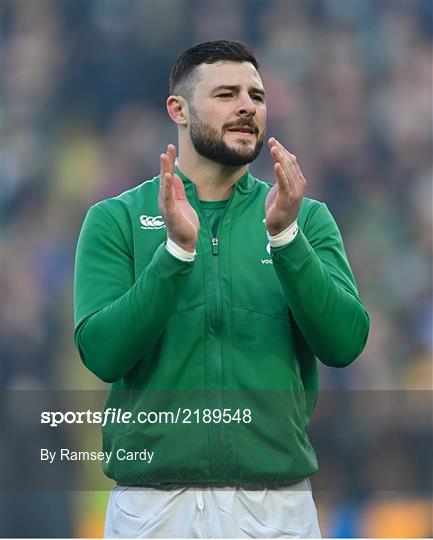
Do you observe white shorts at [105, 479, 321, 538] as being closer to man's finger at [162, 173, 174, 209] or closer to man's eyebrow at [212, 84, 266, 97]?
man's finger at [162, 173, 174, 209]

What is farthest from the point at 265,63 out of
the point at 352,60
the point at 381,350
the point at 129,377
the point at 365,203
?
the point at 129,377

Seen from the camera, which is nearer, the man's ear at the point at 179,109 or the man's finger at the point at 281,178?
the man's finger at the point at 281,178

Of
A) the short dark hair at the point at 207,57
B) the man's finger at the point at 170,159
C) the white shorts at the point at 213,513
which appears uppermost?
the short dark hair at the point at 207,57

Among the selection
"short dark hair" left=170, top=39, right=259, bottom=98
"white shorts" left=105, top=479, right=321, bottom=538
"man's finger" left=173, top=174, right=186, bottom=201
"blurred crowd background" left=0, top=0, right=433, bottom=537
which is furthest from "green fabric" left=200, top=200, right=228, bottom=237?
"blurred crowd background" left=0, top=0, right=433, bottom=537

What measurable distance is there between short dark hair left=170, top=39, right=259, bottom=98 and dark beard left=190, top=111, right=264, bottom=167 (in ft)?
0.36

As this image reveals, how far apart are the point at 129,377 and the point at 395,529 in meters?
1.97

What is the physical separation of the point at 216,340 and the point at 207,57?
2.13ft

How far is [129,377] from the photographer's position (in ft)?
7.30

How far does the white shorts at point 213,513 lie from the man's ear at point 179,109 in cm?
82

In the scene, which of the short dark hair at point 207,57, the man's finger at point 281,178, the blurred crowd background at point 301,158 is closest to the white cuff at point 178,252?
the man's finger at point 281,178

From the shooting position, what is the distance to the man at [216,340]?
6.94 feet

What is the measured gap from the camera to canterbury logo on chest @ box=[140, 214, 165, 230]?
231cm

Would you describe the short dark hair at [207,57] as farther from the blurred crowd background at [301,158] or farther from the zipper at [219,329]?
the blurred crowd background at [301,158]

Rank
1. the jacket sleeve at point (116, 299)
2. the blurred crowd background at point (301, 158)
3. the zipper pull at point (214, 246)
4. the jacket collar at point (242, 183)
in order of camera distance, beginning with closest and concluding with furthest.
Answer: the jacket sleeve at point (116, 299) < the zipper pull at point (214, 246) < the jacket collar at point (242, 183) < the blurred crowd background at point (301, 158)
